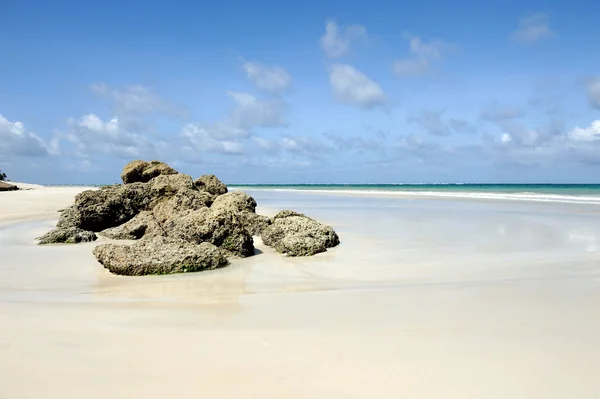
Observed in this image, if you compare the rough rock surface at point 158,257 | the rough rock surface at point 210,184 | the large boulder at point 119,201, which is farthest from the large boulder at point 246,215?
the rough rock surface at point 210,184

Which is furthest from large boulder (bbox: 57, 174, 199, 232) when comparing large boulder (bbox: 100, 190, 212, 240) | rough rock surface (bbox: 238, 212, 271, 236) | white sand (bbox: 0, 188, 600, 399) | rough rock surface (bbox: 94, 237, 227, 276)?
rough rock surface (bbox: 94, 237, 227, 276)

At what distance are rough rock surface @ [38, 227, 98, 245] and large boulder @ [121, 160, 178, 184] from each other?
23.3 feet

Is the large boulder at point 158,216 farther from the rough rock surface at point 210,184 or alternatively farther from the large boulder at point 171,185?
the rough rock surface at point 210,184

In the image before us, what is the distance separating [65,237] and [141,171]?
25.2 ft

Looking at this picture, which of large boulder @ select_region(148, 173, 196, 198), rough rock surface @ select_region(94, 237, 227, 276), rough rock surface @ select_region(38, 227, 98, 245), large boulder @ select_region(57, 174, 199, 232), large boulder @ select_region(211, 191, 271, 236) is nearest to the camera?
rough rock surface @ select_region(94, 237, 227, 276)

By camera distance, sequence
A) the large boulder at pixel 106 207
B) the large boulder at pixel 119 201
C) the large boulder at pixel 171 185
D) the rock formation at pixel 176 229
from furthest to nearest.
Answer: the large boulder at pixel 171 185, the large boulder at pixel 119 201, the large boulder at pixel 106 207, the rock formation at pixel 176 229

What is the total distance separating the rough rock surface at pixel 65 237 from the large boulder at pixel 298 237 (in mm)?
3706

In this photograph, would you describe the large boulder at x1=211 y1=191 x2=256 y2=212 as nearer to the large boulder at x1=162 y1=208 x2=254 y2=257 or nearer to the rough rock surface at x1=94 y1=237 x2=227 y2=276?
the large boulder at x1=162 y1=208 x2=254 y2=257

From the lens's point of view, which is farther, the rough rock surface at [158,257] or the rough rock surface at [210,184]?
the rough rock surface at [210,184]

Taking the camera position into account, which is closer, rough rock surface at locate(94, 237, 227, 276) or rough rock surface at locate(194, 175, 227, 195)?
rough rock surface at locate(94, 237, 227, 276)

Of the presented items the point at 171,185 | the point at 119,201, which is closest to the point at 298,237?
the point at 171,185

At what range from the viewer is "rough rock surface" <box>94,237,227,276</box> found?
5949 mm

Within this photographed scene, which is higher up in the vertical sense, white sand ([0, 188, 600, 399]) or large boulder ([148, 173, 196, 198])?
large boulder ([148, 173, 196, 198])

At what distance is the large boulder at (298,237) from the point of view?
764 centimetres
